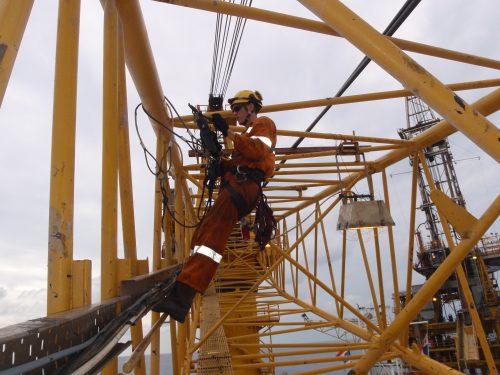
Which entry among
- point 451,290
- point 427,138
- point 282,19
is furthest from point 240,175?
point 451,290

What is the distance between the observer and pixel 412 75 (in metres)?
2.19

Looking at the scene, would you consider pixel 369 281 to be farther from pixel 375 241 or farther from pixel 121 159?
pixel 121 159

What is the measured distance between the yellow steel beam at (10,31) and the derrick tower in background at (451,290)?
23.0 m

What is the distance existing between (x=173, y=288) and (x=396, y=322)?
2071mm

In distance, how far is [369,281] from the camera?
6902 mm

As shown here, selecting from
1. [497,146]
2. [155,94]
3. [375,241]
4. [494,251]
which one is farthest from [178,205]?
[494,251]

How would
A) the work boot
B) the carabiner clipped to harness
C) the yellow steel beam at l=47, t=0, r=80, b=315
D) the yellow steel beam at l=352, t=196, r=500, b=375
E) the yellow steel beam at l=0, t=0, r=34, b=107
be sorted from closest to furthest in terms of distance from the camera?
1. the yellow steel beam at l=0, t=0, r=34, b=107
2. the yellow steel beam at l=47, t=0, r=80, b=315
3. the yellow steel beam at l=352, t=196, r=500, b=375
4. the work boot
5. the carabiner clipped to harness

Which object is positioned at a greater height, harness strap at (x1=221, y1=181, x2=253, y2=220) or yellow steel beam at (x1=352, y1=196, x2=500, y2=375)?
harness strap at (x1=221, y1=181, x2=253, y2=220)

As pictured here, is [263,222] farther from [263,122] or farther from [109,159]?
[109,159]

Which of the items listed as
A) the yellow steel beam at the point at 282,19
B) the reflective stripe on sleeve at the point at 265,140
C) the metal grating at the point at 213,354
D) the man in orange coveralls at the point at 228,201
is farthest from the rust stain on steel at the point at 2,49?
the metal grating at the point at 213,354

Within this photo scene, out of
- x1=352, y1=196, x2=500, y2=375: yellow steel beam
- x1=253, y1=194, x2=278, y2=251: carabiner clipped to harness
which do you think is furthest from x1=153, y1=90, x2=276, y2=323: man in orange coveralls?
x1=352, y1=196, x2=500, y2=375: yellow steel beam

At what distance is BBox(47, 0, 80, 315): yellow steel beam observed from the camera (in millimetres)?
2479

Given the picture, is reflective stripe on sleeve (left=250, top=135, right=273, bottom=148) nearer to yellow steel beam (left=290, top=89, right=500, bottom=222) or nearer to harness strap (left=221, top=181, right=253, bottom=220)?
harness strap (left=221, top=181, right=253, bottom=220)

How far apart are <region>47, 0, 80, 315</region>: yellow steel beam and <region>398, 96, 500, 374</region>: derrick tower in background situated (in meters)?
22.1
